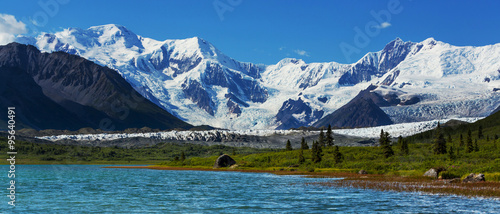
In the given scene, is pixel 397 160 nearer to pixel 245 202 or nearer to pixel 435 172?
pixel 435 172

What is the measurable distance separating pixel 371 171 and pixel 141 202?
64.6 meters

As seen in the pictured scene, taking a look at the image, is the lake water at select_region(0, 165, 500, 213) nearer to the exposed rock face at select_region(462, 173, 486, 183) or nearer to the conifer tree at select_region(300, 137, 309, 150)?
the exposed rock face at select_region(462, 173, 486, 183)

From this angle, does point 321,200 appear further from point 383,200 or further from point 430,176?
point 430,176

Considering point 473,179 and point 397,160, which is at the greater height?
point 397,160

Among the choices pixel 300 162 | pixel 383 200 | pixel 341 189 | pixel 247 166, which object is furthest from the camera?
pixel 247 166

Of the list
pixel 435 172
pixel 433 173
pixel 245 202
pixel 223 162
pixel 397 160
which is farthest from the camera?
pixel 223 162

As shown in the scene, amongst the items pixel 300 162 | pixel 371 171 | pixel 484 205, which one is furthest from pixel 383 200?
pixel 300 162

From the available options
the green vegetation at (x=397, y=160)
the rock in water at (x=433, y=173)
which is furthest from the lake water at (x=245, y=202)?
the green vegetation at (x=397, y=160)

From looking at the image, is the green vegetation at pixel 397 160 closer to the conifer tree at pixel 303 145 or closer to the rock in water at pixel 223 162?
the rock in water at pixel 223 162

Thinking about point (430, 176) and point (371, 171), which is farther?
point (371, 171)

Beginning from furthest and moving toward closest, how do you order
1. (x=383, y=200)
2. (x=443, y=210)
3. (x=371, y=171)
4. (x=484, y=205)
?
(x=371, y=171) < (x=383, y=200) < (x=484, y=205) < (x=443, y=210)

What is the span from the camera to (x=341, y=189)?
6550 cm

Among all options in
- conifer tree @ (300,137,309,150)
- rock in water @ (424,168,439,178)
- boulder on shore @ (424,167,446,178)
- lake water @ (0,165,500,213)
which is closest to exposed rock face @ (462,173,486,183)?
boulder on shore @ (424,167,446,178)

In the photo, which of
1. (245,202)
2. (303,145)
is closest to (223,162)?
(303,145)
